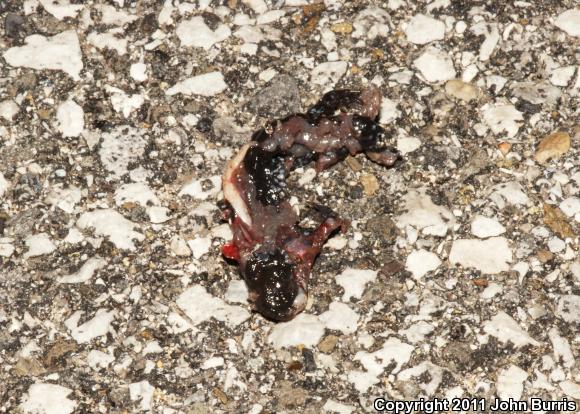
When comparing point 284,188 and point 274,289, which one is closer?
point 274,289

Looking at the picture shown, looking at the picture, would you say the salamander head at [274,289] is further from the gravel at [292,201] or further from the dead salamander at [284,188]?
the gravel at [292,201]

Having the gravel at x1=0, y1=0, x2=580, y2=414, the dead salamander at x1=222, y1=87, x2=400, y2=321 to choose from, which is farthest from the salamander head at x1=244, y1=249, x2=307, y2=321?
the gravel at x1=0, y1=0, x2=580, y2=414

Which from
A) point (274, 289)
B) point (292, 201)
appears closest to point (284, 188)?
point (292, 201)

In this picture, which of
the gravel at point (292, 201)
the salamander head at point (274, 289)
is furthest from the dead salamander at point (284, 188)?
the gravel at point (292, 201)

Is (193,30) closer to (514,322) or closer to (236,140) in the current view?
(236,140)

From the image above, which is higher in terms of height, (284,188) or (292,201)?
(284,188)

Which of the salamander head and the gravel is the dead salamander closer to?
the salamander head

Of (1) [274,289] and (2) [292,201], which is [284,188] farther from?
(1) [274,289]
